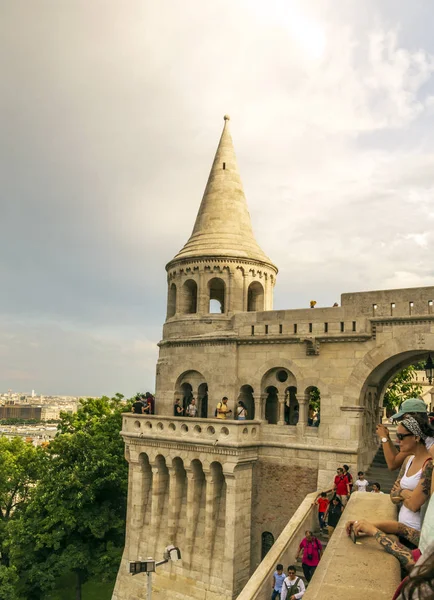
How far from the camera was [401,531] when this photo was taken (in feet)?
15.8

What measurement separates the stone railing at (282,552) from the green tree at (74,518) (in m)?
12.3

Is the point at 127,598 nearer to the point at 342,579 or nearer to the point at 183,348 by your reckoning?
the point at 183,348

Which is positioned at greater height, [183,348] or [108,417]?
[183,348]

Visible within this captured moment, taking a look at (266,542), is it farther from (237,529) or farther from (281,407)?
(281,407)

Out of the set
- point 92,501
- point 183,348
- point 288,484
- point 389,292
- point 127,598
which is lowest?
point 127,598

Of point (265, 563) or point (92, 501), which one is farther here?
point (92, 501)

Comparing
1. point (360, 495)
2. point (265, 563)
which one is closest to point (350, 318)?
point (265, 563)

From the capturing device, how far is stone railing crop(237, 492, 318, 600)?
12.8m

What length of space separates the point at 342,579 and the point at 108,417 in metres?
25.9

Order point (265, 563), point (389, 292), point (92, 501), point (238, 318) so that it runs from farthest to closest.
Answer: point (92, 501) < point (238, 318) < point (389, 292) < point (265, 563)

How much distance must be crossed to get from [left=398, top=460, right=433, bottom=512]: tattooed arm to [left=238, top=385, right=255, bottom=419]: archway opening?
15.7m

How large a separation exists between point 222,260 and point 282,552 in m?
11.9

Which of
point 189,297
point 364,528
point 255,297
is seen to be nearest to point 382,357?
point 255,297

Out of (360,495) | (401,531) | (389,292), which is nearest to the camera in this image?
(401,531)
